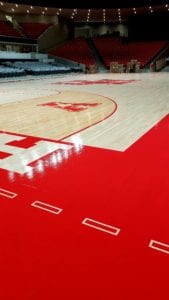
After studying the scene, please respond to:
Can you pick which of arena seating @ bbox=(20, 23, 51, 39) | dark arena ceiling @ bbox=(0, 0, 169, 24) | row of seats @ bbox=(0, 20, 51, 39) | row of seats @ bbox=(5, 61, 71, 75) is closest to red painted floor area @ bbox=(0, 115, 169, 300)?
row of seats @ bbox=(5, 61, 71, 75)

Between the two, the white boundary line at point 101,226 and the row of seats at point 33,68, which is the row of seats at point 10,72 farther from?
the white boundary line at point 101,226

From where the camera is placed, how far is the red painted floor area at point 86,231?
1.14 metres

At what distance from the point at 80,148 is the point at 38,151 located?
1.40ft

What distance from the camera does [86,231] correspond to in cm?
150

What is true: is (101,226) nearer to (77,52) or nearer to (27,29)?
(77,52)

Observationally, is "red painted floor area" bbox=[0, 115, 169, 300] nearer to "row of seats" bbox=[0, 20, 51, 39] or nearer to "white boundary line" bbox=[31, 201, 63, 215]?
"white boundary line" bbox=[31, 201, 63, 215]

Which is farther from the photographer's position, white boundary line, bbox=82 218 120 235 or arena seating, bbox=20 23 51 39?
arena seating, bbox=20 23 51 39

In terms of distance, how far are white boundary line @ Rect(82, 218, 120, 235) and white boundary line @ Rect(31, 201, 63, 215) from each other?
197mm

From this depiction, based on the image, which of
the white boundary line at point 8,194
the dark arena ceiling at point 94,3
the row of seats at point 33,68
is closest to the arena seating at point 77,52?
the row of seats at point 33,68

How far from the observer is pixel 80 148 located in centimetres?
287

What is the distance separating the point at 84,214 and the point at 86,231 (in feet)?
0.57

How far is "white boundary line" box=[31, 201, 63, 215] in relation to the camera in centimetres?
170

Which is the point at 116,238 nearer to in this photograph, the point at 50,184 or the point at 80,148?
the point at 50,184

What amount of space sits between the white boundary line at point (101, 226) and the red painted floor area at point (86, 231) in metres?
0.01
